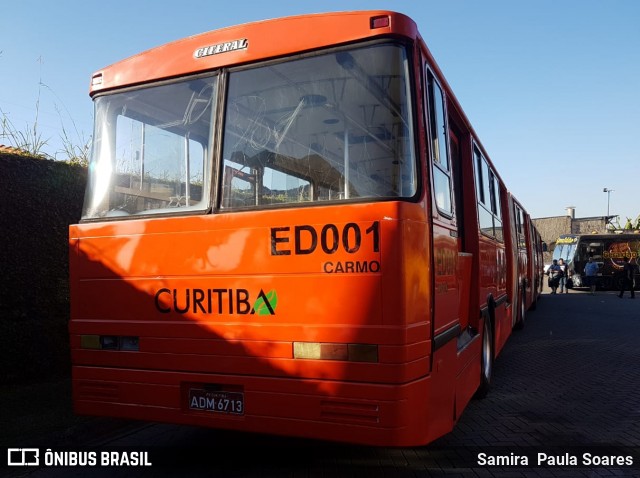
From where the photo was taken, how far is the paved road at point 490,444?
14.5 feet

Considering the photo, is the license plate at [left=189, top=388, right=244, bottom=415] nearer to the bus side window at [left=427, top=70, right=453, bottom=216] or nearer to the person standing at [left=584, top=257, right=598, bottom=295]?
the bus side window at [left=427, top=70, right=453, bottom=216]

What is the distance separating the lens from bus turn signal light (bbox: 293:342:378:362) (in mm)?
3568

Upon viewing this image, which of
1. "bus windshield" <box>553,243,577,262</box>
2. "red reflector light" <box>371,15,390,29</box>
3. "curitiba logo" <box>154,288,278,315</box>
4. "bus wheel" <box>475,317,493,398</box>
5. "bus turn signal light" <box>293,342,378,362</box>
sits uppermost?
"red reflector light" <box>371,15,390,29</box>

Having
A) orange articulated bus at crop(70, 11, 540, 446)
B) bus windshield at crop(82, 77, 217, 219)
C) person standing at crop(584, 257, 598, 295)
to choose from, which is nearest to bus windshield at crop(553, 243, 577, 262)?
person standing at crop(584, 257, 598, 295)

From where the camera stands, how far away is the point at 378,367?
3.53 m

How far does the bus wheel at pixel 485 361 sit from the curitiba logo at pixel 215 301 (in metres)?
3.45

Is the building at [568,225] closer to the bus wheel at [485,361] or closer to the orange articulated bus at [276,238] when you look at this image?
the bus wheel at [485,361]

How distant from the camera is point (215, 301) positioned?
4031mm

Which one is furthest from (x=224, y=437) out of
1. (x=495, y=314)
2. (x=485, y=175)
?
(x=485, y=175)

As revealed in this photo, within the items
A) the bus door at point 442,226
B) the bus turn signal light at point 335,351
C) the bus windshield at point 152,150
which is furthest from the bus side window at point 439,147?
the bus windshield at point 152,150

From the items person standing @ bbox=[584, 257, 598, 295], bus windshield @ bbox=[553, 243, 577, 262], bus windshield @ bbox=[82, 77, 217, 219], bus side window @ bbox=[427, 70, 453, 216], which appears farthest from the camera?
bus windshield @ bbox=[553, 243, 577, 262]

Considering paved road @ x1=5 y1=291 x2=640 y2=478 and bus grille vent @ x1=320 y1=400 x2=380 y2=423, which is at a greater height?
bus grille vent @ x1=320 y1=400 x2=380 y2=423

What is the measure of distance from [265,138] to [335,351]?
1.62 meters

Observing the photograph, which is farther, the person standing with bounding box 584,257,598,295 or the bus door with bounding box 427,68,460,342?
the person standing with bounding box 584,257,598,295
